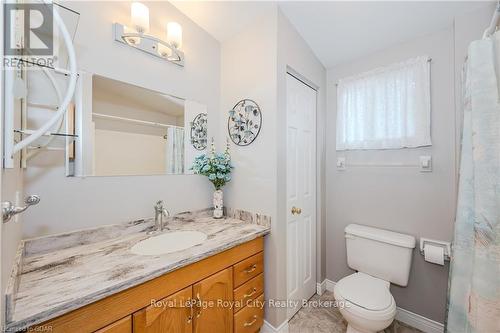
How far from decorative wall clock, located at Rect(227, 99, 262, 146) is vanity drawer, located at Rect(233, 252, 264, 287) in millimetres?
874

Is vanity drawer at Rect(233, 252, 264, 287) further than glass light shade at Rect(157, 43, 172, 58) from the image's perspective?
No

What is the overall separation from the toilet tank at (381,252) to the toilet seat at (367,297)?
8cm

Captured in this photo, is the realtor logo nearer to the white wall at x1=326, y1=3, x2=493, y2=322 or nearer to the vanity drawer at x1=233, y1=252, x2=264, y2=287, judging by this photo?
the vanity drawer at x1=233, y1=252, x2=264, y2=287

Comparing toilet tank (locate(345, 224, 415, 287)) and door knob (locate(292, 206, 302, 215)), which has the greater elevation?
door knob (locate(292, 206, 302, 215))

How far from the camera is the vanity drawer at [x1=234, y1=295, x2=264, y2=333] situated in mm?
1298

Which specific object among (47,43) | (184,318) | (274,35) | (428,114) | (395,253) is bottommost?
(184,318)

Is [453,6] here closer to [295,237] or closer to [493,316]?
[493,316]

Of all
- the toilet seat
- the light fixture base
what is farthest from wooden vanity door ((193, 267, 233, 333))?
the light fixture base

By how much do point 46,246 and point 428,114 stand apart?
261 cm

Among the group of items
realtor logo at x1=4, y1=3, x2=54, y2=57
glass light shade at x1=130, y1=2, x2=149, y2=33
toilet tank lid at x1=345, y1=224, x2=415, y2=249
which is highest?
glass light shade at x1=130, y1=2, x2=149, y2=33

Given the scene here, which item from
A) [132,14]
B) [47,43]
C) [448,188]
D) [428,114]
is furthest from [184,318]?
[428,114]

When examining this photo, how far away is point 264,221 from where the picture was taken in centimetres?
153

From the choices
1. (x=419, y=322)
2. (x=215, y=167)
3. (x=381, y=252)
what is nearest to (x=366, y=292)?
(x=381, y=252)

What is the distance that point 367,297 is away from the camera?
1370 mm
